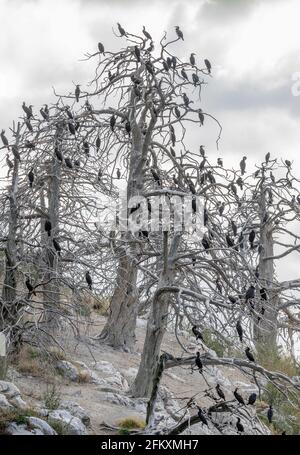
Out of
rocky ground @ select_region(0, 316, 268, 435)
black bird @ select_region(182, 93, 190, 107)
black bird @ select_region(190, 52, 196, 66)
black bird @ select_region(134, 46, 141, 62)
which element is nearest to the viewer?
rocky ground @ select_region(0, 316, 268, 435)

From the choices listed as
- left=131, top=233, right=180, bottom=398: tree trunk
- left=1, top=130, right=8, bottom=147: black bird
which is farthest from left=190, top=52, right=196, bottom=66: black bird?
left=131, top=233, right=180, bottom=398: tree trunk

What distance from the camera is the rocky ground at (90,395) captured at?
11.0 m

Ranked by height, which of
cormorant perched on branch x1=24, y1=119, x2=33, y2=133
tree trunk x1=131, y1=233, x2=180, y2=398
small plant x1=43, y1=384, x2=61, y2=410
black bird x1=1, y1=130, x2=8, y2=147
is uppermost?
cormorant perched on branch x1=24, y1=119, x2=33, y2=133

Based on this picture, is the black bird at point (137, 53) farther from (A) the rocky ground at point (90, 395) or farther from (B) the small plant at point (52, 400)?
(B) the small plant at point (52, 400)

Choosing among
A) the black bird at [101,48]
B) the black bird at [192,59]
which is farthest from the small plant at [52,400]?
the black bird at [101,48]

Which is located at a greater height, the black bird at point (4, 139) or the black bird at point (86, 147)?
the black bird at point (86, 147)

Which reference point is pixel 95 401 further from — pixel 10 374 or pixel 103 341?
pixel 103 341

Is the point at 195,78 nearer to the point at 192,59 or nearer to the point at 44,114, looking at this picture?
the point at 192,59

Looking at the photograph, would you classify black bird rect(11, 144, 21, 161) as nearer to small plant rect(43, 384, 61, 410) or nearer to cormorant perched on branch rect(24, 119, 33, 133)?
cormorant perched on branch rect(24, 119, 33, 133)

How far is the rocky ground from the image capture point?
11.0 m

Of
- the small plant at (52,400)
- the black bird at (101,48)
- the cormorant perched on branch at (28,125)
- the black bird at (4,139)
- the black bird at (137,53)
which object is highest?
the black bird at (101,48)

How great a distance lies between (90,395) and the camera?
45.0 feet

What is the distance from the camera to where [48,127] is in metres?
16.5

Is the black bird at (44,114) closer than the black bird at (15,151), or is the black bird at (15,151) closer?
the black bird at (15,151)
